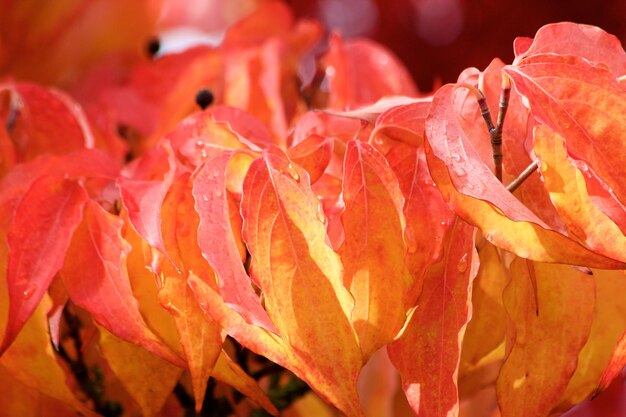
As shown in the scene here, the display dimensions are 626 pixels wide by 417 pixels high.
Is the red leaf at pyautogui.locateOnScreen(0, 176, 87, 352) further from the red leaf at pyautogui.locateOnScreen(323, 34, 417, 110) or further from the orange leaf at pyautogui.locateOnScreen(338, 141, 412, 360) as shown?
the red leaf at pyautogui.locateOnScreen(323, 34, 417, 110)

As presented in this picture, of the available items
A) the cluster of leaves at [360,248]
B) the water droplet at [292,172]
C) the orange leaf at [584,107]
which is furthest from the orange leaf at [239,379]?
the orange leaf at [584,107]

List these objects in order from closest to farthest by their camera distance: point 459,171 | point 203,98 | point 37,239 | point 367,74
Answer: point 459,171 < point 37,239 < point 203,98 < point 367,74

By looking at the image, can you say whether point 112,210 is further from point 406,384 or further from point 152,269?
point 406,384

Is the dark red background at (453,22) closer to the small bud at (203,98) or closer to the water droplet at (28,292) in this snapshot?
the small bud at (203,98)

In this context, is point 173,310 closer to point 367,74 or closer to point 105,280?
point 105,280

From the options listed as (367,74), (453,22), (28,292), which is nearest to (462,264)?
(28,292)

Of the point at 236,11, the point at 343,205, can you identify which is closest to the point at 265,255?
the point at 343,205
